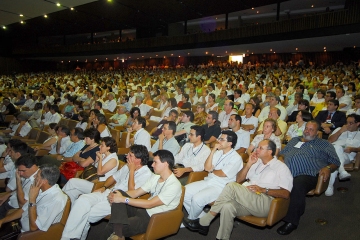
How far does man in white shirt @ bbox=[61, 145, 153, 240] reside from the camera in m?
2.82

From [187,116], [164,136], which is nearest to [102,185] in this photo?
[164,136]

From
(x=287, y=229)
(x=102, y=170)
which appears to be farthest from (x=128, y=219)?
(x=287, y=229)

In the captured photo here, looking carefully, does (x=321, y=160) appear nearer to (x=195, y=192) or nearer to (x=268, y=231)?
(x=268, y=231)

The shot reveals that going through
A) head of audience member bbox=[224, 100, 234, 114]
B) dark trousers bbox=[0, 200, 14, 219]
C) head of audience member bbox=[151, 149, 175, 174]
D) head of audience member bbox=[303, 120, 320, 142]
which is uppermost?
head of audience member bbox=[224, 100, 234, 114]

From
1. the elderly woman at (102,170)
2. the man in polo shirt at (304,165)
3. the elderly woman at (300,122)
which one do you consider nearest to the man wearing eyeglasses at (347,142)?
the elderly woman at (300,122)

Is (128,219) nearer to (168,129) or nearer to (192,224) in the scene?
(192,224)

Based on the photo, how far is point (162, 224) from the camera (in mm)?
2711

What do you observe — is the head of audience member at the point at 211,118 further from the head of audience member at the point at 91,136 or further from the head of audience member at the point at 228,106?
the head of audience member at the point at 91,136

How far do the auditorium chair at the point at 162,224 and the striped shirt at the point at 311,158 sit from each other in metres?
1.54

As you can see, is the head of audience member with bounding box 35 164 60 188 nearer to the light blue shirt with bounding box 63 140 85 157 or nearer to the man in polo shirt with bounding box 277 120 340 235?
the light blue shirt with bounding box 63 140 85 157

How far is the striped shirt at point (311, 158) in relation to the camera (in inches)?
140

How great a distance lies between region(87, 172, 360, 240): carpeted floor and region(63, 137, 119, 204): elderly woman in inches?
17.8

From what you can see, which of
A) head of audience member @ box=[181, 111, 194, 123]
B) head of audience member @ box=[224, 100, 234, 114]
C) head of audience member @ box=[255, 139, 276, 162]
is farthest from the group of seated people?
head of audience member @ box=[224, 100, 234, 114]

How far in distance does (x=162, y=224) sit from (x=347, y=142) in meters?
3.17
